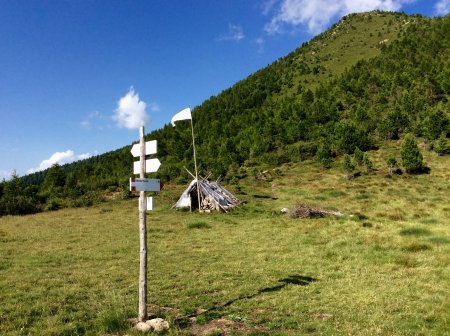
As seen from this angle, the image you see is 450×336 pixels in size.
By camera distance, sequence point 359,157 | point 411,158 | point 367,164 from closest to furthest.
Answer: point 411,158 < point 367,164 < point 359,157

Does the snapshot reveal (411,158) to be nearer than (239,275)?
No

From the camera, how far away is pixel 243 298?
35.0ft

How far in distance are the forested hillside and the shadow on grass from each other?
35.3 m

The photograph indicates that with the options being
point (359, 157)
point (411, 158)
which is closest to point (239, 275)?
point (411, 158)

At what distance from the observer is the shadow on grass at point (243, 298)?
880 centimetres

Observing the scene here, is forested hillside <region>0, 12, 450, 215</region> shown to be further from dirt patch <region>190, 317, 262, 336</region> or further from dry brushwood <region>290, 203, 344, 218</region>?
dirt patch <region>190, 317, 262, 336</region>

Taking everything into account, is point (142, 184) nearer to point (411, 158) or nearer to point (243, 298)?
point (243, 298)

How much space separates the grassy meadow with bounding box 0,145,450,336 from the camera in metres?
8.66

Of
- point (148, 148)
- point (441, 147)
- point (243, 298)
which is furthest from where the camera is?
point (441, 147)

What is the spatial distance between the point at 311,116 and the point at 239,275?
266 feet

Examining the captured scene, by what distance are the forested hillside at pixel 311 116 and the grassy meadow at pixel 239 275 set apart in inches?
977

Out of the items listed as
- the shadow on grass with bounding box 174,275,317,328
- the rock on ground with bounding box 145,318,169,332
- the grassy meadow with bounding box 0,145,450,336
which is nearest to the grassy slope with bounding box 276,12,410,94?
the grassy meadow with bounding box 0,145,450,336

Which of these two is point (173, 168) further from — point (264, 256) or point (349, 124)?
point (264, 256)

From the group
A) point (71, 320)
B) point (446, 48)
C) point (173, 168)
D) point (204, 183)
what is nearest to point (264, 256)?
point (71, 320)
